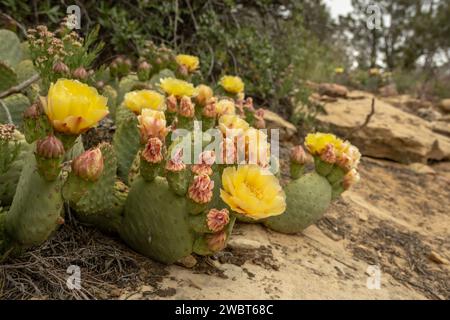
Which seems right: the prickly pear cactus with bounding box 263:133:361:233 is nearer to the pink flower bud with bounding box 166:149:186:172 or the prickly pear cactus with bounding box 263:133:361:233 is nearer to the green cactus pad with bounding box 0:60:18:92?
the pink flower bud with bounding box 166:149:186:172

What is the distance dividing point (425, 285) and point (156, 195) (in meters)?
1.21

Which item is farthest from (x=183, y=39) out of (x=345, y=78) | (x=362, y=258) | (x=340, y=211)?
(x=345, y=78)

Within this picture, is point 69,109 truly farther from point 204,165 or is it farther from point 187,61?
point 187,61

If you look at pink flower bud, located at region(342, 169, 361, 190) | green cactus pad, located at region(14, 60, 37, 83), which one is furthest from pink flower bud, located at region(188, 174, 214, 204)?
green cactus pad, located at region(14, 60, 37, 83)

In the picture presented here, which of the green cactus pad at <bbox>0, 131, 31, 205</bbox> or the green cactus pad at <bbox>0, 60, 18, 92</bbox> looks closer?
the green cactus pad at <bbox>0, 131, 31, 205</bbox>

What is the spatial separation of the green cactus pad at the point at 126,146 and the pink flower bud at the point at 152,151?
0.42 m

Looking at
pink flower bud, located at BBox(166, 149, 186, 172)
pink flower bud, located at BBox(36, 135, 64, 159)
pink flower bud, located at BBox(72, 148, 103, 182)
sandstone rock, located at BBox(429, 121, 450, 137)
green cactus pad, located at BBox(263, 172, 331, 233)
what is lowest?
green cactus pad, located at BBox(263, 172, 331, 233)

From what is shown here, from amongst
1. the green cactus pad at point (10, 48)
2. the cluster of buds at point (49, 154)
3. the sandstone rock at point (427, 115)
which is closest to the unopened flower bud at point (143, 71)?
the green cactus pad at point (10, 48)

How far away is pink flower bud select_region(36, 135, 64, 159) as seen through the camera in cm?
109

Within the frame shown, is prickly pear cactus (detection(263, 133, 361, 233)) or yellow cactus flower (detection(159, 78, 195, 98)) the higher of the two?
yellow cactus flower (detection(159, 78, 195, 98))

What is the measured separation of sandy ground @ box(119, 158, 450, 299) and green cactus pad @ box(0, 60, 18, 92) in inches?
38.7

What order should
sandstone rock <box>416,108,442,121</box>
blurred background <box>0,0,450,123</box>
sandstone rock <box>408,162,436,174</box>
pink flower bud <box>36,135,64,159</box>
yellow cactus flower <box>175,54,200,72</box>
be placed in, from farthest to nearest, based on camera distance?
sandstone rock <box>416,108,442,121</box> → sandstone rock <box>408,162,436,174</box> → blurred background <box>0,0,450,123</box> → yellow cactus flower <box>175,54,200,72</box> → pink flower bud <box>36,135,64,159</box>

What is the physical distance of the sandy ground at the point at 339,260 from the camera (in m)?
1.45

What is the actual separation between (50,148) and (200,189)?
0.41m
